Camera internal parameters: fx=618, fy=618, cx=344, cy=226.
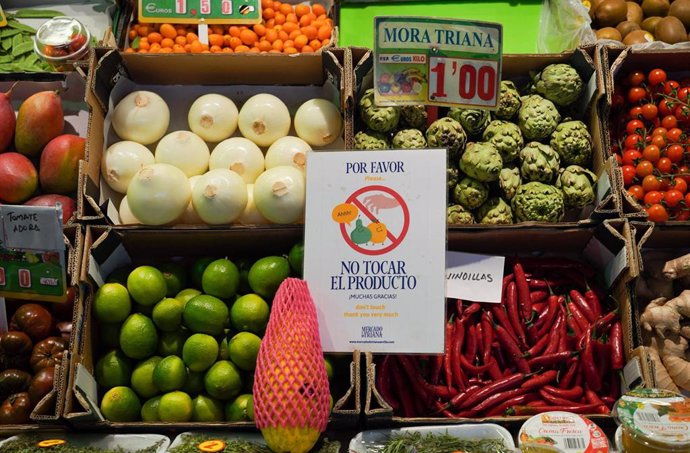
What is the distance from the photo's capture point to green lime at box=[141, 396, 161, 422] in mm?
2250

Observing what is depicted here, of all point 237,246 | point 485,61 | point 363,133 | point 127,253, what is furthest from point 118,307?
point 485,61

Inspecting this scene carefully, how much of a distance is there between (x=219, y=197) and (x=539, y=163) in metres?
1.35

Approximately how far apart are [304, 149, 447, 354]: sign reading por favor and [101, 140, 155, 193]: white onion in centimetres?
83

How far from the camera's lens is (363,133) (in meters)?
2.75

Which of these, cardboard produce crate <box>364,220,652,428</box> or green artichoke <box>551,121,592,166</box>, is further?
green artichoke <box>551,121,592,166</box>

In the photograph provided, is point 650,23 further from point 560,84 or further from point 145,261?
point 145,261

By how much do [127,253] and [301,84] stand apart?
1.15 meters

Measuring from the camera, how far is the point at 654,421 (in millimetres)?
1836

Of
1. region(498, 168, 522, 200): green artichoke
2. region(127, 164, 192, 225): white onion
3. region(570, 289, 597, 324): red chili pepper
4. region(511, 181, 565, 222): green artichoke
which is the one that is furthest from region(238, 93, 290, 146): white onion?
region(570, 289, 597, 324): red chili pepper

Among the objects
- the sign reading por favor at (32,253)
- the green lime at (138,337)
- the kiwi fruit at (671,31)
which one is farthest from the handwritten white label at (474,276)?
the kiwi fruit at (671,31)

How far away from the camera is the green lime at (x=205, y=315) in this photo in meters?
2.29

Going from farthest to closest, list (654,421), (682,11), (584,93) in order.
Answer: (682,11) < (584,93) < (654,421)

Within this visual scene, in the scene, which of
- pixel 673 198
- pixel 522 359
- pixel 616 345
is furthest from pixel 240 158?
pixel 673 198

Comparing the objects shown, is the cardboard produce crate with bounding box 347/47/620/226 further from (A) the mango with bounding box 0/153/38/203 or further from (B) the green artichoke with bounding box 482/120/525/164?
(A) the mango with bounding box 0/153/38/203
